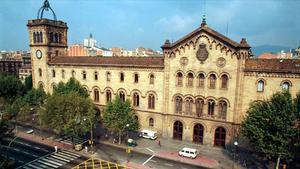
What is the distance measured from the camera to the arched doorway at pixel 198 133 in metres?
46.4

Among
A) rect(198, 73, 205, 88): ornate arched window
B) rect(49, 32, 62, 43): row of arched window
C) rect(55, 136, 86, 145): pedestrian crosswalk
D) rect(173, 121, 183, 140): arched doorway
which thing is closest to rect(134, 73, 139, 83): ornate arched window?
rect(173, 121, 183, 140): arched doorway

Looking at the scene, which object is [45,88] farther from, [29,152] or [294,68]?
[294,68]

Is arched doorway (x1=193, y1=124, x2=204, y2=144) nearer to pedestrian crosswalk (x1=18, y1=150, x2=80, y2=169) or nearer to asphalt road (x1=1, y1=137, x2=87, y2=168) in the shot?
asphalt road (x1=1, y1=137, x2=87, y2=168)

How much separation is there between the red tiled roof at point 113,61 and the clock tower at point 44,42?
285cm

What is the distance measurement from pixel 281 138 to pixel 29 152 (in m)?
42.7

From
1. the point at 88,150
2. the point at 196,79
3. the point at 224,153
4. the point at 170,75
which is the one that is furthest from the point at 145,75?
the point at 224,153

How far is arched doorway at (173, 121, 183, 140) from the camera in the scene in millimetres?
48303

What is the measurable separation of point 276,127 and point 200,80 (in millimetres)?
16684

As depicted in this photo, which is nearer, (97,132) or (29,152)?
(29,152)

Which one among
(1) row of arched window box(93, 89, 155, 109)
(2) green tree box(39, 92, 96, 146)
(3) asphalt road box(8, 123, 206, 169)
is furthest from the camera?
(1) row of arched window box(93, 89, 155, 109)

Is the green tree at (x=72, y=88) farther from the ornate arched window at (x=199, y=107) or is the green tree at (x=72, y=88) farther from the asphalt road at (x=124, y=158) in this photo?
the ornate arched window at (x=199, y=107)

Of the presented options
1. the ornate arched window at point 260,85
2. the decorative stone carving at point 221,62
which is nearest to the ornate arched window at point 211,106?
the decorative stone carving at point 221,62

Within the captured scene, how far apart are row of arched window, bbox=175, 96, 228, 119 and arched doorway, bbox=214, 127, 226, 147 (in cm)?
272

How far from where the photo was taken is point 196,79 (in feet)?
147
